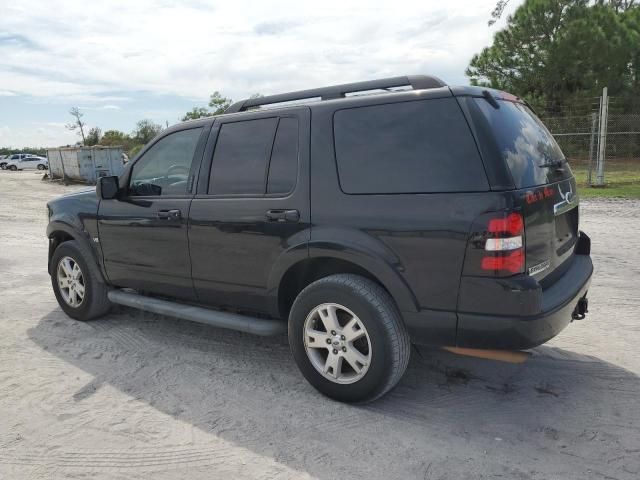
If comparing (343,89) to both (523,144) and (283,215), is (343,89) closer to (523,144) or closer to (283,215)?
(283,215)

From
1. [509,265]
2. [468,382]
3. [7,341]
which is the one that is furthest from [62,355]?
[509,265]

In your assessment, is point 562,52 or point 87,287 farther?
point 562,52

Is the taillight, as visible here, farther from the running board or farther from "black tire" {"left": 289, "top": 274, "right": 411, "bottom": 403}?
the running board

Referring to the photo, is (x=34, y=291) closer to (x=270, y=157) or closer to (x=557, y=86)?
(x=270, y=157)

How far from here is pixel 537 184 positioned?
3057 millimetres

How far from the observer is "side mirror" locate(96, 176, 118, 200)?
14.6 feet

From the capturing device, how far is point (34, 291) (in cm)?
622

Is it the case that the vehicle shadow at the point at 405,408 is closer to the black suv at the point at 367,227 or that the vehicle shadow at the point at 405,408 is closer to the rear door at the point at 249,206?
the black suv at the point at 367,227

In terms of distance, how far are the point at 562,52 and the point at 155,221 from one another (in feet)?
96.5

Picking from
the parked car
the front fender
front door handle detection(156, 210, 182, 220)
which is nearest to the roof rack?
front door handle detection(156, 210, 182, 220)

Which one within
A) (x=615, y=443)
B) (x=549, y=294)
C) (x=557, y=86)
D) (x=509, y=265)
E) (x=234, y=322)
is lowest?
(x=615, y=443)

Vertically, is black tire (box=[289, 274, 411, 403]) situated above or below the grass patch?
above

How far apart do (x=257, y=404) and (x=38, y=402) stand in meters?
1.46

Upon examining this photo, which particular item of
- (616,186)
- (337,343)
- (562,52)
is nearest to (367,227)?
(337,343)
